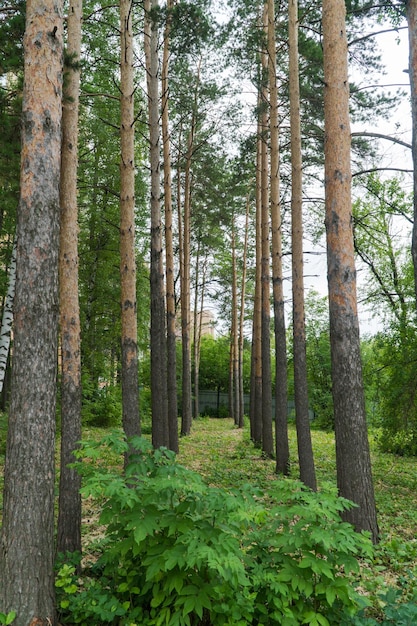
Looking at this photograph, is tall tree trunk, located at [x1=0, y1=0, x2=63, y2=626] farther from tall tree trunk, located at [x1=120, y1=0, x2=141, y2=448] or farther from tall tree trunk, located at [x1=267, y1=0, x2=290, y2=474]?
tall tree trunk, located at [x1=267, y1=0, x2=290, y2=474]

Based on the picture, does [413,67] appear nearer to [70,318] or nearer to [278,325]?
[70,318]

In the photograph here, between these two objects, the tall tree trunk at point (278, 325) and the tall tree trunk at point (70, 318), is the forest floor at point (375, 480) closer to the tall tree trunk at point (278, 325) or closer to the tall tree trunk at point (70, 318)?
the tall tree trunk at point (278, 325)

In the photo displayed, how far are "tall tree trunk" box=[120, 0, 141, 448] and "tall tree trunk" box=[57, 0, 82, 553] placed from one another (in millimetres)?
1914

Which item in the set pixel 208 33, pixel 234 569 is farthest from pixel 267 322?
pixel 234 569

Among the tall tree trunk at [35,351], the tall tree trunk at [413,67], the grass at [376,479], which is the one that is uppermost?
the tall tree trunk at [413,67]

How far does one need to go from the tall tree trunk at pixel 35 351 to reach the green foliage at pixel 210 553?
32 cm

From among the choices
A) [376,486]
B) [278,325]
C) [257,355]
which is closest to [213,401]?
[257,355]

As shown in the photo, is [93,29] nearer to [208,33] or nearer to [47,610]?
[208,33]

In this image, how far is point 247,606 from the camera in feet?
10.0

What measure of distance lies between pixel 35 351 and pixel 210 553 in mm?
1906

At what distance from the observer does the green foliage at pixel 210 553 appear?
2920 mm

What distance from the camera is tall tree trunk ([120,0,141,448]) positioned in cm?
710

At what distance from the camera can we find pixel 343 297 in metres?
5.48

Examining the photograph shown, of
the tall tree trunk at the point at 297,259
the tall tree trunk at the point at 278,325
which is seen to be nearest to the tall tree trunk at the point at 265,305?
the tall tree trunk at the point at 278,325
